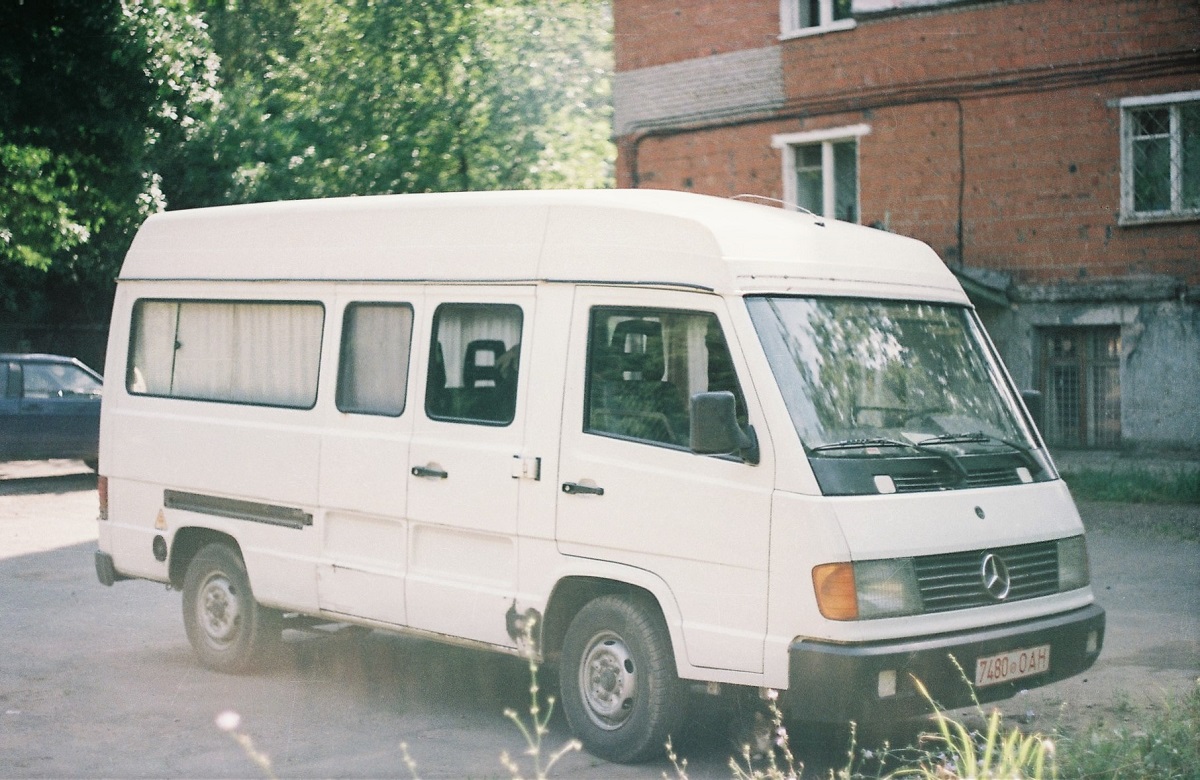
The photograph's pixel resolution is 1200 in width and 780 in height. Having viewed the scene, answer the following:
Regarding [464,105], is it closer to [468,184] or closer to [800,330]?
[468,184]

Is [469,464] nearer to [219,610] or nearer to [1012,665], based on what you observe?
[219,610]

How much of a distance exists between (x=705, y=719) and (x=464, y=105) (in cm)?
1778

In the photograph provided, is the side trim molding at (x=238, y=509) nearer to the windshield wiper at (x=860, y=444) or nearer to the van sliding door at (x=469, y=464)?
the van sliding door at (x=469, y=464)

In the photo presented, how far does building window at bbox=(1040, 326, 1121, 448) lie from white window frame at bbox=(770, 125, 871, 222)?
10.7 feet

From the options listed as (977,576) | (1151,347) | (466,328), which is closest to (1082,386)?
(1151,347)

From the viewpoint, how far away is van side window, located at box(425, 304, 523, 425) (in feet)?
23.1

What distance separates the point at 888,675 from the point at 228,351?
455cm

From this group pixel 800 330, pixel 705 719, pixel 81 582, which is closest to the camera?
pixel 800 330

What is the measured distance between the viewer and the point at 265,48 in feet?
117

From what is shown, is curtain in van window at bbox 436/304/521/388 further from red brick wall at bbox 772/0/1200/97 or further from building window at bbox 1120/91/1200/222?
red brick wall at bbox 772/0/1200/97

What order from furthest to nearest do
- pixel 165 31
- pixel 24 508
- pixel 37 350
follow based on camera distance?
pixel 37 350
pixel 165 31
pixel 24 508

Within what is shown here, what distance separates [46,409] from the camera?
2002 centimetres

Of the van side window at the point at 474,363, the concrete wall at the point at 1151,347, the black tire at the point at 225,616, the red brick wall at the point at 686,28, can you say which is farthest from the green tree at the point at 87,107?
the van side window at the point at 474,363

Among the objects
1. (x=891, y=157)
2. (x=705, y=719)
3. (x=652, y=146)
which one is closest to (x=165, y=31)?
(x=652, y=146)
